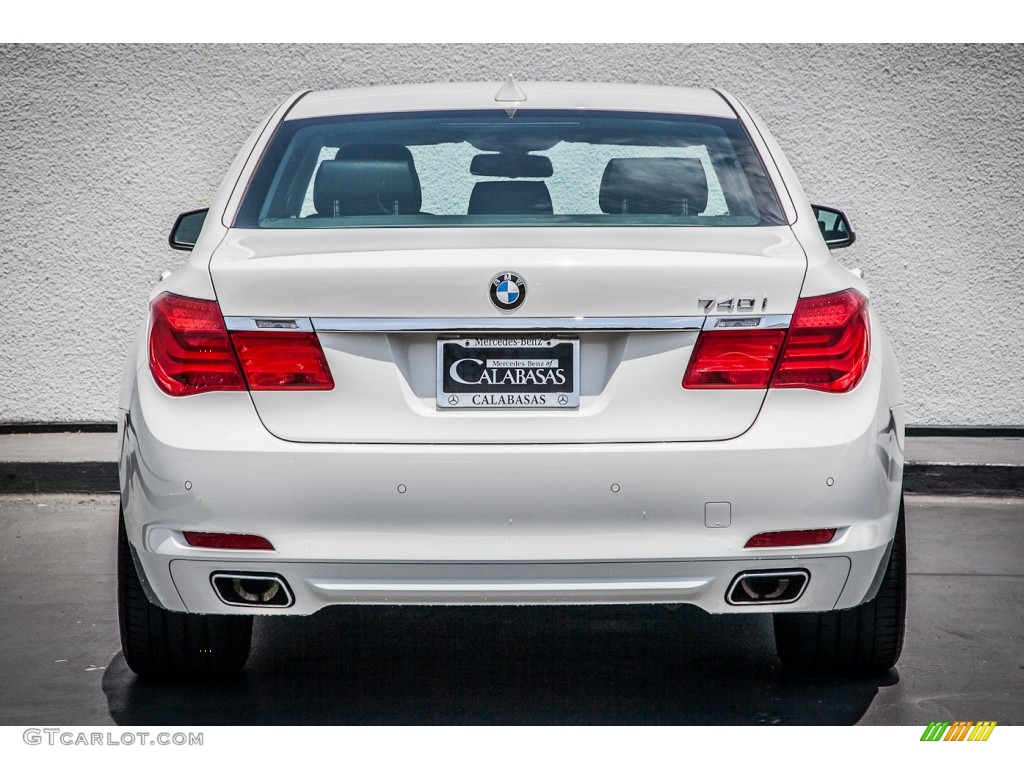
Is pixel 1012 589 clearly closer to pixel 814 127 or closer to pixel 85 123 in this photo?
pixel 814 127

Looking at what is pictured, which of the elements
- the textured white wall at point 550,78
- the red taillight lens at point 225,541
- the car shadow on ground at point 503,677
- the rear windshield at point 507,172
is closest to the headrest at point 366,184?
the rear windshield at point 507,172

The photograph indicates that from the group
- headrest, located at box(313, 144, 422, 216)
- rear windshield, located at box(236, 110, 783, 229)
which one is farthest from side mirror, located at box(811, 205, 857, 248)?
headrest, located at box(313, 144, 422, 216)

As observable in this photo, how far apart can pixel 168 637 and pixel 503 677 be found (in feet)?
3.17

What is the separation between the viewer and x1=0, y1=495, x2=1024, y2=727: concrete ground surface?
379cm

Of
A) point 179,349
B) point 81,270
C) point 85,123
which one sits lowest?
point 81,270

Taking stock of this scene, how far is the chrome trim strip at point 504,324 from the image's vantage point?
3.20m

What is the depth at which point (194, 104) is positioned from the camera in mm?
8695

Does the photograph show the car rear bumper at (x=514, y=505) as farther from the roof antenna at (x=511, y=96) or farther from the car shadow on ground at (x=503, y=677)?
the roof antenna at (x=511, y=96)

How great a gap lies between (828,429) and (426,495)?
3.07 ft

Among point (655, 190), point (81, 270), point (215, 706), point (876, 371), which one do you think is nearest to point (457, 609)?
point (215, 706)

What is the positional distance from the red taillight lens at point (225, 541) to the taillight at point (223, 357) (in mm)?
336

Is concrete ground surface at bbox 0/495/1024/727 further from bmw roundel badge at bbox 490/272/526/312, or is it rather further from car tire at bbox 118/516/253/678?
bmw roundel badge at bbox 490/272/526/312

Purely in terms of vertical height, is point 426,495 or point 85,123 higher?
point 426,495
